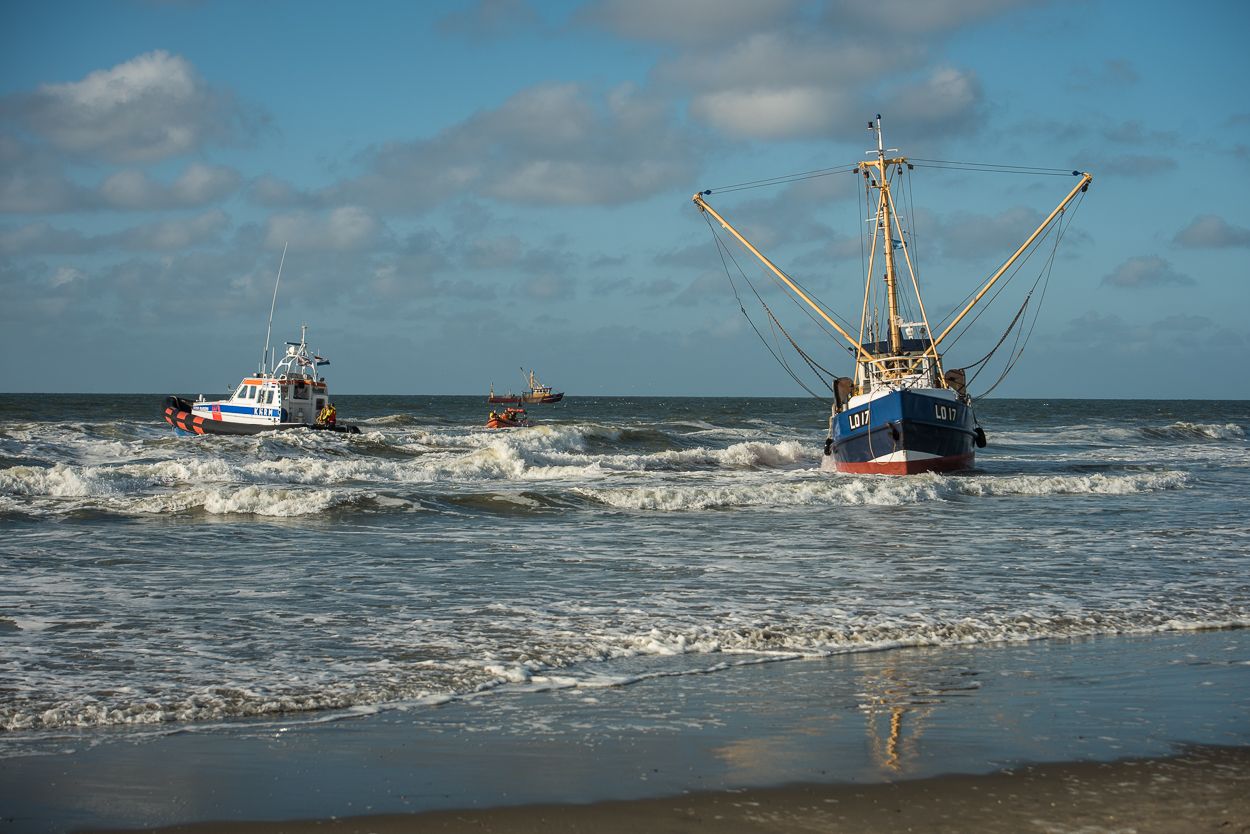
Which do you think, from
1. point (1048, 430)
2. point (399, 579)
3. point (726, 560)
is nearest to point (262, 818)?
point (399, 579)

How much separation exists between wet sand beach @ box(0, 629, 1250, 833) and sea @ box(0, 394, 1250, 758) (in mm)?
505

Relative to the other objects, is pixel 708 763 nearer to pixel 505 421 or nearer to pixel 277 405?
pixel 277 405

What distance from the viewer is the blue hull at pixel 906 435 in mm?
30641

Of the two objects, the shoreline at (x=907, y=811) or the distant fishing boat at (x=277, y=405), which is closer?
the shoreline at (x=907, y=811)

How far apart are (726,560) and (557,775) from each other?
937cm

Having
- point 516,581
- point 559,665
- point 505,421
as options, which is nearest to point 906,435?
point 516,581

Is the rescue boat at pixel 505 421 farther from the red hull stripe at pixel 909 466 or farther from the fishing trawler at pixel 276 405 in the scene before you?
the red hull stripe at pixel 909 466

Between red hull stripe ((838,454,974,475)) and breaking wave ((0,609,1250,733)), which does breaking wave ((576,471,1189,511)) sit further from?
breaking wave ((0,609,1250,733))

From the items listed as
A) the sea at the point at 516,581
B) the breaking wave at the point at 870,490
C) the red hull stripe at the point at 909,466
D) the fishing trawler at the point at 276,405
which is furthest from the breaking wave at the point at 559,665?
the fishing trawler at the point at 276,405

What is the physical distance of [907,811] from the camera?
538cm

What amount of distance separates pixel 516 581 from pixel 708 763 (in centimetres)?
728

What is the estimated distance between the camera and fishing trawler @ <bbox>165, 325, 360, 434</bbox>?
4400 centimetres

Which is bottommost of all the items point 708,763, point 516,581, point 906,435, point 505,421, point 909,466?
point 516,581

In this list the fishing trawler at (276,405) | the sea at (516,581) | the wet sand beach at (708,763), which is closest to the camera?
the wet sand beach at (708,763)
